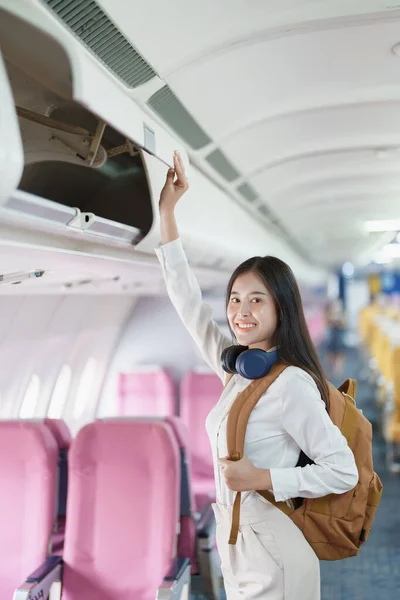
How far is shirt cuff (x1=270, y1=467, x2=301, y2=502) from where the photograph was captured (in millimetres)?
1909

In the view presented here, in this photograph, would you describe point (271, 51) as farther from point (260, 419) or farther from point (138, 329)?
point (138, 329)

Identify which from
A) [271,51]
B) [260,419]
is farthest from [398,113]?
[260,419]

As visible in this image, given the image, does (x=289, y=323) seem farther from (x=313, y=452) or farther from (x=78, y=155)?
(x=78, y=155)

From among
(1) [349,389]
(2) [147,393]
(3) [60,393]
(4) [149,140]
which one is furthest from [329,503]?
(3) [60,393]

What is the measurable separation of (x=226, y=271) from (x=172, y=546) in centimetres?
242

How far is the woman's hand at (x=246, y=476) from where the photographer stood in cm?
190

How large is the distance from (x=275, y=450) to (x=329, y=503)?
0.22 m

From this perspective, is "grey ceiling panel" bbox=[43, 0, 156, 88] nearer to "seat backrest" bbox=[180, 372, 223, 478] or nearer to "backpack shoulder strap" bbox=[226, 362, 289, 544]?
"backpack shoulder strap" bbox=[226, 362, 289, 544]

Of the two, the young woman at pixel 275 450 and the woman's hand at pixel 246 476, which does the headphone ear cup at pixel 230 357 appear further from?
the woman's hand at pixel 246 476

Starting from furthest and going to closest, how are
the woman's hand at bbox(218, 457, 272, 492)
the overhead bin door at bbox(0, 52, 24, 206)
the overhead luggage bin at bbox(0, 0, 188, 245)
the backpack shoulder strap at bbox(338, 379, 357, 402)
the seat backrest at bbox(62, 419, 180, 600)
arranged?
the seat backrest at bbox(62, 419, 180, 600) < the backpack shoulder strap at bbox(338, 379, 357, 402) < the woman's hand at bbox(218, 457, 272, 492) < the overhead luggage bin at bbox(0, 0, 188, 245) < the overhead bin door at bbox(0, 52, 24, 206)

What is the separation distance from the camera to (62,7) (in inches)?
64.4

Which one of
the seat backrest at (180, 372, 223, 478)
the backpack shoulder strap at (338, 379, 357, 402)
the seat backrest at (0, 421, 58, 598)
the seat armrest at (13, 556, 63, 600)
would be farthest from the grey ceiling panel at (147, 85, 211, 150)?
the seat backrest at (180, 372, 223, 478)

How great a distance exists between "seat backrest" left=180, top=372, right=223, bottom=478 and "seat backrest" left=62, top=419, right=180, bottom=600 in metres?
2.39

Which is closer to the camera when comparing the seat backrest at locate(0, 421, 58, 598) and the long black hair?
the long black hair
